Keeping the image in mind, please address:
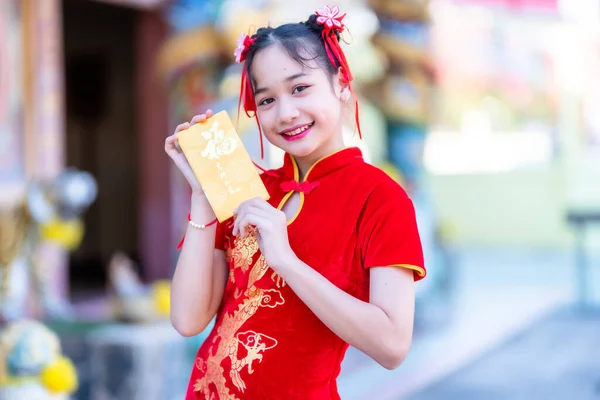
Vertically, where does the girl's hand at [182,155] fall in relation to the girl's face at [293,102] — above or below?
below

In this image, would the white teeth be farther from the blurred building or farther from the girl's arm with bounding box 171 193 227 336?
the blurred building

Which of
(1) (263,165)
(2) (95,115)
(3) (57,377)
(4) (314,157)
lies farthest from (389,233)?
(2) (95,115)

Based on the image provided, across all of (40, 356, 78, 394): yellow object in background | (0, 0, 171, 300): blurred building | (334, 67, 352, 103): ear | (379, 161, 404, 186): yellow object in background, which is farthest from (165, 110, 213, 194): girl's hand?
(379, 161, 404, 186): yellow object in background

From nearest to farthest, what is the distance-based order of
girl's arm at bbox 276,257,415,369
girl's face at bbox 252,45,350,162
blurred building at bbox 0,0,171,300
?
1. girl's arm at bbox 276,257,415,369
2. girl's face at bbox 252,45,350,162
3. blurred building at bbox 0,0,171,300

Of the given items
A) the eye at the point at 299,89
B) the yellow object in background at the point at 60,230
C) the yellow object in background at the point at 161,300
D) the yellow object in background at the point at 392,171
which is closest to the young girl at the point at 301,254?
the eye at the point at 299,89

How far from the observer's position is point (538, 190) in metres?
11.4

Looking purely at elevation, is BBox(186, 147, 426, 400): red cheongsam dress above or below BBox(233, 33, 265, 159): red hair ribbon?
below

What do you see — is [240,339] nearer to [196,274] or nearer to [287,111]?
[196,274]

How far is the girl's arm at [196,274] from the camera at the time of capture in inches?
54.9

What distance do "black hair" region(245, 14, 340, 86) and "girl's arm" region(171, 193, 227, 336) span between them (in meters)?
0.25

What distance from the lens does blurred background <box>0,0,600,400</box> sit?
3613 mm

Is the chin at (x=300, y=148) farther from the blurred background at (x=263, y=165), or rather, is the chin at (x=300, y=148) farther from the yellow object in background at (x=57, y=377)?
the yellow object in background at (x=57, y=377)

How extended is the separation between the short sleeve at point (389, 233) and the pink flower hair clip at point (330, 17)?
0.29 m

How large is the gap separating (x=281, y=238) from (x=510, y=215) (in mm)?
10866
